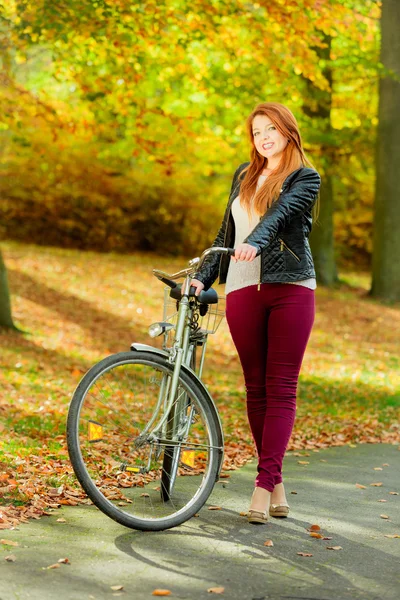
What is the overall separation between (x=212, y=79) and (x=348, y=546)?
14.0m

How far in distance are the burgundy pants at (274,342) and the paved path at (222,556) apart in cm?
38

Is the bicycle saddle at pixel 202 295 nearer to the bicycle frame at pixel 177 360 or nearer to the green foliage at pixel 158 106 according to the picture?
the bicycle frame at pixel 177 360

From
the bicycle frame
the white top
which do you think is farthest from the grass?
the white top

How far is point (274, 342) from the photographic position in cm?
477

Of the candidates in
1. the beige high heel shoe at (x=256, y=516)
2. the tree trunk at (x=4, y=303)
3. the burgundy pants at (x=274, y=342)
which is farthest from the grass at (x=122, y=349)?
the burgundy pants at (x=274, y=342)

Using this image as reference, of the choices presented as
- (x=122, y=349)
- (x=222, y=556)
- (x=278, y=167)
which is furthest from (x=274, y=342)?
(x=122, y=349)

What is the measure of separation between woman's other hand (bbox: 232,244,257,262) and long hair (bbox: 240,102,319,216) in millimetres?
397

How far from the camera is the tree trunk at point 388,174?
59.5 feet

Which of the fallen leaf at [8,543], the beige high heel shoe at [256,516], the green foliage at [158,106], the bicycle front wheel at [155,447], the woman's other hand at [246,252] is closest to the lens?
the fallen leaf at [8,543]

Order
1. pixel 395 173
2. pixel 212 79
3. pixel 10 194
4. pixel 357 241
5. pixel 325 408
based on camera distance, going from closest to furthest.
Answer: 1. pixel 325 408
2. pixel 212 79
3. pixel 395 173
4. pixel 10 194
5. pixel 357 241

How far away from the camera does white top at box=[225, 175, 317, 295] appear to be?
477cm

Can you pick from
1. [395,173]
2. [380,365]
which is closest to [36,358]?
[380,365]

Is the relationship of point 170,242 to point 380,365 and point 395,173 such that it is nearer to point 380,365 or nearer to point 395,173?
point 395,173

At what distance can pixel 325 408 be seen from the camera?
9664 millimetres
